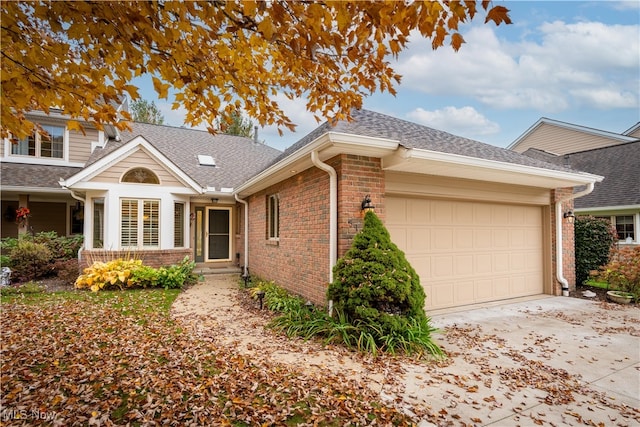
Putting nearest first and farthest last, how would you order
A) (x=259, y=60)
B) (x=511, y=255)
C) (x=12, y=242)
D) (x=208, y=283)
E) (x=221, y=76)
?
(x=221, y=76) < (x=259, y=60) < (x=511, y=255) < (x=208, y=283) < (x=12, y=242)

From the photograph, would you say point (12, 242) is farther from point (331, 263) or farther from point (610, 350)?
point (610, 350)

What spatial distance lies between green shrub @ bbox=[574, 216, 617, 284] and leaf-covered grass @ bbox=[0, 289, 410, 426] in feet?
29.6

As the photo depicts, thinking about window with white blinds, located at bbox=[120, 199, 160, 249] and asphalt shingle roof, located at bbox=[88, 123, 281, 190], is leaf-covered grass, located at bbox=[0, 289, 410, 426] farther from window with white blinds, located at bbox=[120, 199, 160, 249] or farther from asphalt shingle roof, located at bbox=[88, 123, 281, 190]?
asphalt shingle roof, located at bbox=[88, 123, 281, 190]

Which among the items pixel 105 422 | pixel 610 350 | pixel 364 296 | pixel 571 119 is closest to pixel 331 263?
pixel 364 296

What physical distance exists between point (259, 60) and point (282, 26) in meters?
1.15

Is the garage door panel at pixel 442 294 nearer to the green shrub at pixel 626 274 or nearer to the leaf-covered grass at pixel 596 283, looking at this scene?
the green shrub at pixel 626 274

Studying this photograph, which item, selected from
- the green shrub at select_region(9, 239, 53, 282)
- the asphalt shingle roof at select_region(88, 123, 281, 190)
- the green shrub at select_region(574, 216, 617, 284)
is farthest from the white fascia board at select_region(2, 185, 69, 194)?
the green shrub at select_region(574, 216, 617, 284)

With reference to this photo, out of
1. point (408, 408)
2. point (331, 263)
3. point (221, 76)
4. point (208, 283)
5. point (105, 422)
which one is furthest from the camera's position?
point (208, 283)

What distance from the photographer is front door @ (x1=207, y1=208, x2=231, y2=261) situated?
12867 mm

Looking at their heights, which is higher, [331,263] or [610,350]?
[331,263]

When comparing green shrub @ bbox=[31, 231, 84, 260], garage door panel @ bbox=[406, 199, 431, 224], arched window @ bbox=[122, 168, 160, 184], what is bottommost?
green shrub @ bbox=[31, 231, 84, 260]

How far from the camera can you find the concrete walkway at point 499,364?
3.13 m

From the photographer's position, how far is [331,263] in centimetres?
A: 552

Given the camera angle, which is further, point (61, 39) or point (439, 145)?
point (439, 145)
